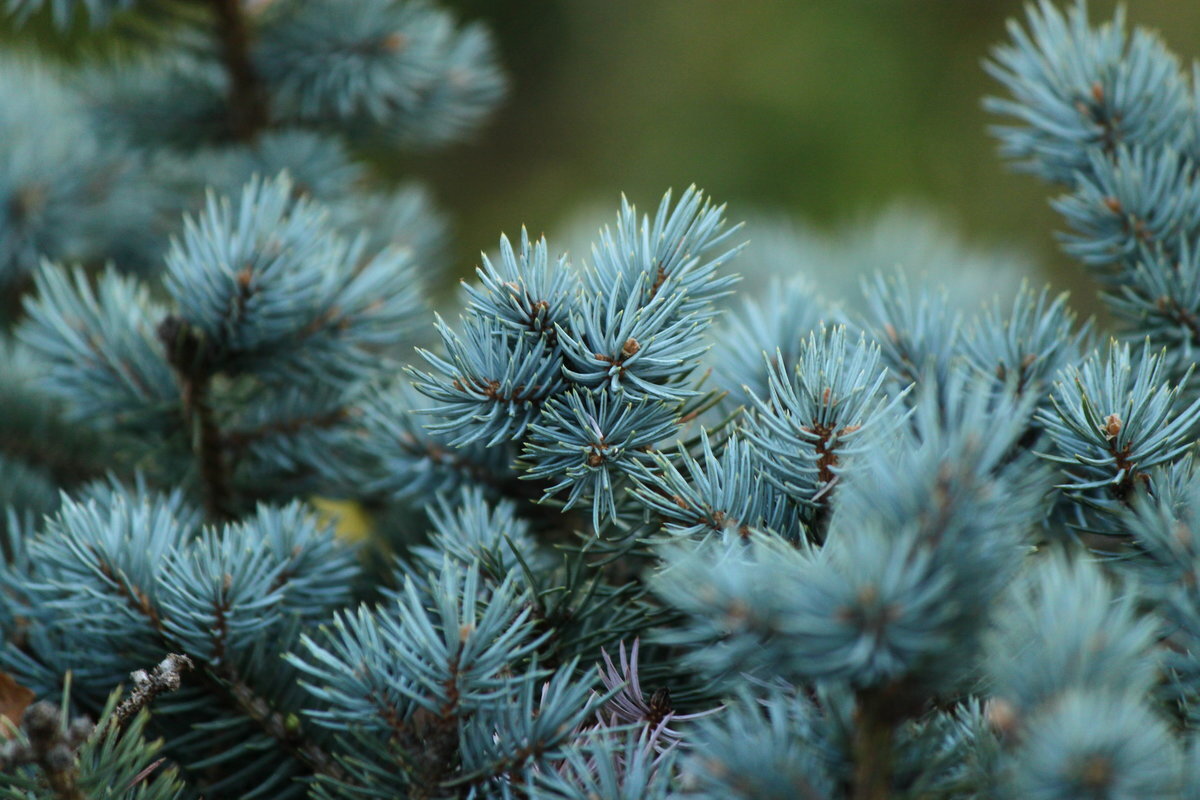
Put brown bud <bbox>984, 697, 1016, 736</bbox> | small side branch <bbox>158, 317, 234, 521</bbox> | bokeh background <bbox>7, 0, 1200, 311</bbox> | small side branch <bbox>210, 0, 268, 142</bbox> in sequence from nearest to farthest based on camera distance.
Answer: brown bud <bbox>984, 697, 1016, 736</bbox> → small side branch <bbox>158, 317, 234, 521</bbox> → small side branch <bbox>210, 0, 268, 142</bbox> → bokeh background <bbox>7, 0, 1200, 311</bbox>

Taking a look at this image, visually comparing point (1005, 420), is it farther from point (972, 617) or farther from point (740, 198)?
point (740, 198)

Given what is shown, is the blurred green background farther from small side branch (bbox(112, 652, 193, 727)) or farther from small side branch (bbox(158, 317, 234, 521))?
small side branch (bbox(112, 652, 193, 727))

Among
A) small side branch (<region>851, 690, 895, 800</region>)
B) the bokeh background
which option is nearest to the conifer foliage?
small side branch (<region>851, 690, 895, 800</region>)

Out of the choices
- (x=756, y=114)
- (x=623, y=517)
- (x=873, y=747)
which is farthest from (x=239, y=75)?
(x=756, y=114)

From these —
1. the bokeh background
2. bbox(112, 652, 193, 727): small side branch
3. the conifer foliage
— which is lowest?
bbox(112, 652, 193, 727): small side branch

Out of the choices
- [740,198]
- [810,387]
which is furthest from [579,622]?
[740,198]

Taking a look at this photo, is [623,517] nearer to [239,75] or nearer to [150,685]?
[150,685]
